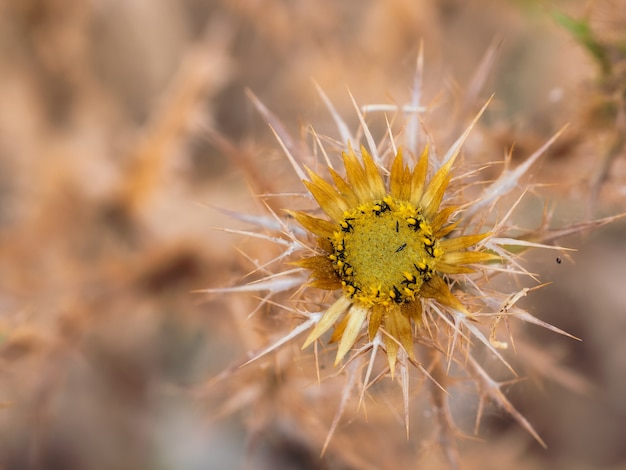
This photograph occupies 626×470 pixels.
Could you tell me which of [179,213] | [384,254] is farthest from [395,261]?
[179,213]

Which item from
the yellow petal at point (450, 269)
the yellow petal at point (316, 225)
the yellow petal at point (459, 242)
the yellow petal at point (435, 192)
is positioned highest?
the yellow petal at point (316, 225)

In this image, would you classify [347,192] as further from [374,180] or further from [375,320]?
[375,320]

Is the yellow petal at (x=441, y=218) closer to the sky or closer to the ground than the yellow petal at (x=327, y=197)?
closer to the ground

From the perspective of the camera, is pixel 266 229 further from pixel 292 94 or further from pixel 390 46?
pixel 292 94

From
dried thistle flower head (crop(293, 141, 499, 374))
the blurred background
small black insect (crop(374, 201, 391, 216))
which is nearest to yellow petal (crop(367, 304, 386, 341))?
dried thistle flower head (crop(293, 141, 499, 374))

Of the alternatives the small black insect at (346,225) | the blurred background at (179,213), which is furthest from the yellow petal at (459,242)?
the blurred background at (179,213)

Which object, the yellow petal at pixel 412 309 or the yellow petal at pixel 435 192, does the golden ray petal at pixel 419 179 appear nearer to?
the yellow petal at pixel 435 192
